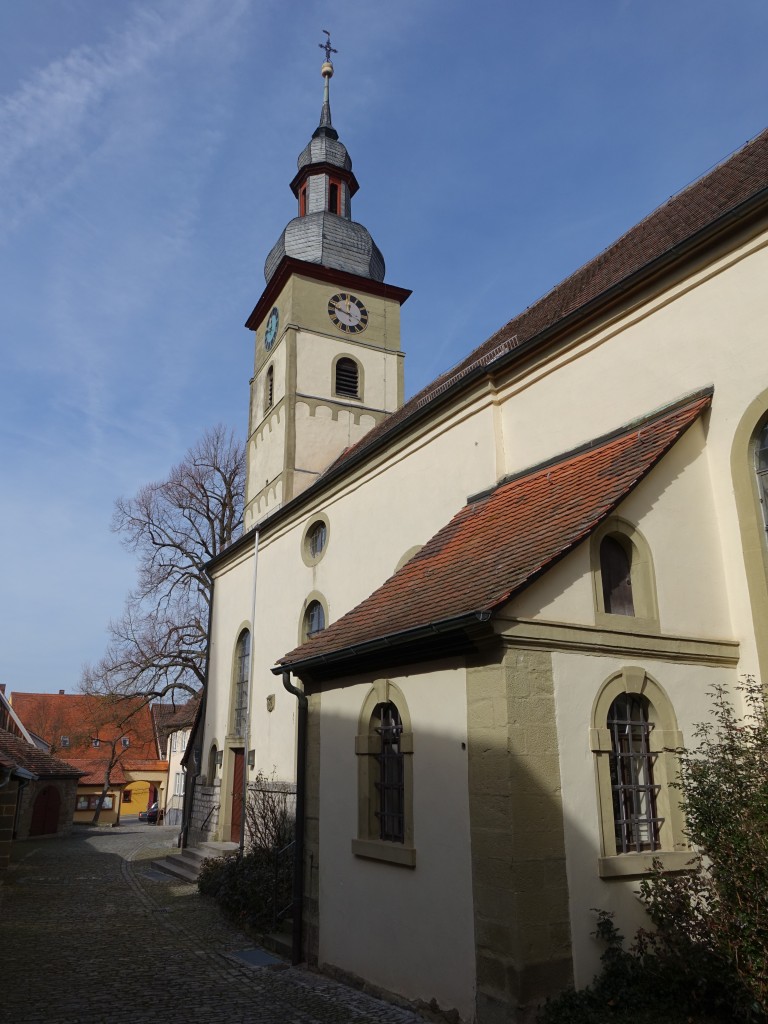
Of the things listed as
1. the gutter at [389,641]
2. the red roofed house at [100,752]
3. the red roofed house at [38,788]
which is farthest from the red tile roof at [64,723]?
the gutter at [389,641]

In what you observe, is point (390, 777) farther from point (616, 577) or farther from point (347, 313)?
point (347, 313)

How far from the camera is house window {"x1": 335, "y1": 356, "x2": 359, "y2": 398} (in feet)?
74.7

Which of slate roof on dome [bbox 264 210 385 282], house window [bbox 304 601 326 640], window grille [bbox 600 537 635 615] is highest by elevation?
slate roof on dome [bbox 264 210 385 282]

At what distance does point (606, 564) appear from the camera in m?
7.50

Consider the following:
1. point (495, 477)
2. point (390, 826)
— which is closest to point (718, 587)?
point (495, 477)

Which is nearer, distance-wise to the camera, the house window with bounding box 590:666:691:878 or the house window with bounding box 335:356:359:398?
the house window with bounding box 590:666:691:878

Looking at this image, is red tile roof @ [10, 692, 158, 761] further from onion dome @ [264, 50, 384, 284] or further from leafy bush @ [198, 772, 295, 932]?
leafy bush @ [198, 772, 295, 932]

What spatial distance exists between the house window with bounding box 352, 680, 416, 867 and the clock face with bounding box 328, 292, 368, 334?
656 inches

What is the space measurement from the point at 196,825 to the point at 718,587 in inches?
605

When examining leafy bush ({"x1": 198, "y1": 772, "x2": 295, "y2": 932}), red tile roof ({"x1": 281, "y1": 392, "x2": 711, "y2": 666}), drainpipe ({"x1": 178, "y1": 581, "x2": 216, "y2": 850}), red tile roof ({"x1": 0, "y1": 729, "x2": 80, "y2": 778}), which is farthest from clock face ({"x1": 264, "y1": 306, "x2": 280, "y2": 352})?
red tile roof ({"x1": 281, "y1": 392, "x2": 711, "y2": 666})

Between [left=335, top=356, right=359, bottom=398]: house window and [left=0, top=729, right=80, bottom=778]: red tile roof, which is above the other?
[left=335, top=356, right=359, bottom=398]: house window

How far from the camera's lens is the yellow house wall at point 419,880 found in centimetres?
662

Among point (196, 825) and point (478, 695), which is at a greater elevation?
point (478, 695)

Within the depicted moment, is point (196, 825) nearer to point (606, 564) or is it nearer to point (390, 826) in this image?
point (390, 826)
